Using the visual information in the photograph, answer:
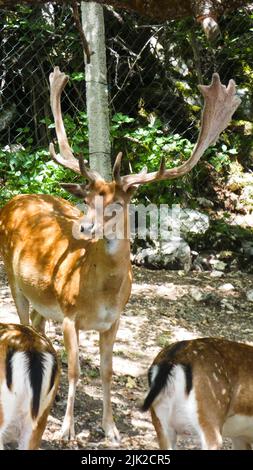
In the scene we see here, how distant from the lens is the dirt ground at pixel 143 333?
4707mm

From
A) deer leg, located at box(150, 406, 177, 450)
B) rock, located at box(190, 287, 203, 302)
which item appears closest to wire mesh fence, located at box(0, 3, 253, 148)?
rock, located at box(190, 287, 203, 302)

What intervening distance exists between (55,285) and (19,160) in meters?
3.35

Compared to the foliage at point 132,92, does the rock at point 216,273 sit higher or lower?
lower

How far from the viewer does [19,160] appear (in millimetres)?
7969

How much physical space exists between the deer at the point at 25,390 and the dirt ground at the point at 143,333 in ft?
3.26

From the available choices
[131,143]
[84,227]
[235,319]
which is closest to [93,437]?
[84,227]

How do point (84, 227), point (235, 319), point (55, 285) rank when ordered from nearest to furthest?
point (84, 227)
point (55, 285)
point (235, 319)

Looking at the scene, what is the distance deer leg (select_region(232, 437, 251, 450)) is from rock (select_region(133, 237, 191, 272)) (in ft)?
13.2

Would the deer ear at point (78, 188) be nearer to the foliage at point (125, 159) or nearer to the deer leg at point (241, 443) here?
the deer leg at point (241, 443)

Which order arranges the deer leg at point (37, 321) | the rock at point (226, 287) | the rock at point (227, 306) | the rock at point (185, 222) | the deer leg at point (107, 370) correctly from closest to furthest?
the deer leg at point (107, 370), the deer leg at point (37, 321), the rock at point (227, 306), the rock at point (226, 287), the rock at point (185, 222)

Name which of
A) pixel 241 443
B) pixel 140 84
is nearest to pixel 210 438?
pixel 241 443

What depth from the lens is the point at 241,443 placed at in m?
4.07

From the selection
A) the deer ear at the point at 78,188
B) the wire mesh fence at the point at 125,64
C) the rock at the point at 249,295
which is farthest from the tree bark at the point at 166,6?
the wire mesh fence at the point at 125,64
